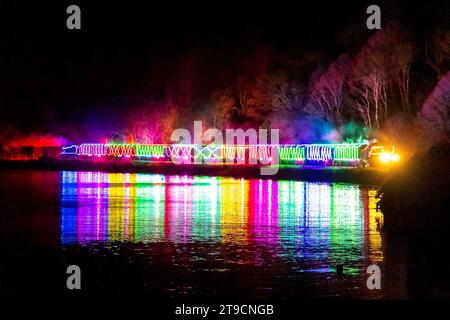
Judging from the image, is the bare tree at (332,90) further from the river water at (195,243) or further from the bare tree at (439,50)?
the river water at (195,243)

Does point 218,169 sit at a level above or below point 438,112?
below

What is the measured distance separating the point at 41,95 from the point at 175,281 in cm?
9697

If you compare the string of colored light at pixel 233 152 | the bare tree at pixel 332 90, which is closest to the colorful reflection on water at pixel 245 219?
the string of colored light at pixel 233 152

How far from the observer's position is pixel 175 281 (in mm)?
17781

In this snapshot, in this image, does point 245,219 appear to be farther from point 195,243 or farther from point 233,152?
point 233,152

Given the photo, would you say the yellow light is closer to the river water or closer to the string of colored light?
the string of colored light

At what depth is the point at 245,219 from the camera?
29.8m

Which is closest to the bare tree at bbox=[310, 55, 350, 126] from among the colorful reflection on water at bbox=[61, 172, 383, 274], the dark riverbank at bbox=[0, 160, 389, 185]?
the dark riverbank at bbox=[0, 160, 389, 185]

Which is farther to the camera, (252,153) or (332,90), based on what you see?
(252,153)

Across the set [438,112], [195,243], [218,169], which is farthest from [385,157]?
[195,243]

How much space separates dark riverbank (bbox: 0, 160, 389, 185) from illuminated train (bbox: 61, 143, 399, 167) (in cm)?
302

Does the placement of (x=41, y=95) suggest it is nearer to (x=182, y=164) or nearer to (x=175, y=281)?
(x=182, y=164)

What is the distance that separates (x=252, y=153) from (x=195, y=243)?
49245 mm

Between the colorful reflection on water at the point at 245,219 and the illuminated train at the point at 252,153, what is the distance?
35.9ft
